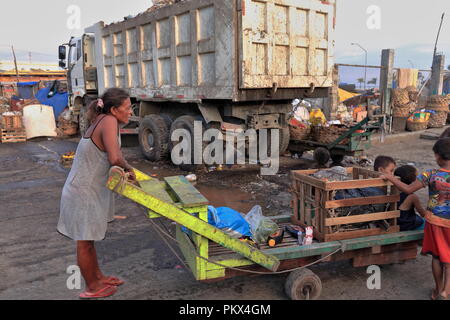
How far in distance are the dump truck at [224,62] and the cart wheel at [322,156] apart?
0.70 meters

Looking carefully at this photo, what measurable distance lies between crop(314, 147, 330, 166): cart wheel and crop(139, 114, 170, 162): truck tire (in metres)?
3.12

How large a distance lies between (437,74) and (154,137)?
12.0 m

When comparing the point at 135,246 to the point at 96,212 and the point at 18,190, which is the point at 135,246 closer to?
the point at 96,212

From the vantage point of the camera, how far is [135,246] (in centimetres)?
390

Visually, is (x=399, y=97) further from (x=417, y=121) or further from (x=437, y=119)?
(x=437, y=119)

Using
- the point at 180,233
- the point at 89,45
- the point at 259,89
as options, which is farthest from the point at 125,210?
the point at 89,45

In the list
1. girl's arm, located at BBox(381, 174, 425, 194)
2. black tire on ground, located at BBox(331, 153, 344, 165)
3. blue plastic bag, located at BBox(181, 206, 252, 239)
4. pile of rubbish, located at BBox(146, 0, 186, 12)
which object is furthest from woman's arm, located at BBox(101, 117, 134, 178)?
black tire on ground, located at BBox(331, 153, 344, 165)

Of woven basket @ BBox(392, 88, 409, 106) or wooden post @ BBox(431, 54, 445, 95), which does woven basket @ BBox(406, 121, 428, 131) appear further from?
wooden post @ BBox(431, 54, 445, 95)

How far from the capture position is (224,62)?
5.95 meters

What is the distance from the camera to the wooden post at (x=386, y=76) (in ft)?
37.9

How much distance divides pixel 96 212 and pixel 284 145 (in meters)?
5.67

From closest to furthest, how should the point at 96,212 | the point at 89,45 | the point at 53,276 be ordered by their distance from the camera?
the point at 96,212 → the point at 53,276 → the point at 89,45

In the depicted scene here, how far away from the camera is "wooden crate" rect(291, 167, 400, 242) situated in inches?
116

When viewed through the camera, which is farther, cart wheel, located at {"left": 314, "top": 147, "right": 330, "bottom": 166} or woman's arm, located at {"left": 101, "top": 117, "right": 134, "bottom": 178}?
cart wheel, located at {"left": 314, "top": 147, "right": 330, "bottom": 166}
